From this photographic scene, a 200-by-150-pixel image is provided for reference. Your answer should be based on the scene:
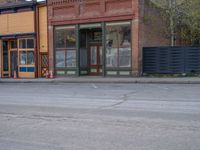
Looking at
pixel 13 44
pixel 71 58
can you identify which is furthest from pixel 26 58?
pixel 71 58

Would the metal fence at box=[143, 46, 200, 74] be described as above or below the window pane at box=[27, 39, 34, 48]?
below

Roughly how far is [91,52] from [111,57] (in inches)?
130

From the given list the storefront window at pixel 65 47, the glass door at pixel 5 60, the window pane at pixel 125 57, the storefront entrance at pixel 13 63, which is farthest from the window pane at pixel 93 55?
the glass door at pixel 5 60

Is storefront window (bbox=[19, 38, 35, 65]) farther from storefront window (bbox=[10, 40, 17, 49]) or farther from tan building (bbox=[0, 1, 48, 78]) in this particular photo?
storefront window (bbox=[10, 40, 17, 49])

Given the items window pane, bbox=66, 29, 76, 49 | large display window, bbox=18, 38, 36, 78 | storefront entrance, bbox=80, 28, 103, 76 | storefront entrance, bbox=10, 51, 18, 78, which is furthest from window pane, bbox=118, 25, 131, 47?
storefront entrance, bbox=10, 51, 18, 78

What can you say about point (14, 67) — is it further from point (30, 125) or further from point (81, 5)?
point (30, 125)

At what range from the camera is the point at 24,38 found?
103 feet

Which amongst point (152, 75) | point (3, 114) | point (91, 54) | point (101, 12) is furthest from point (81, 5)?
point (3, 114)

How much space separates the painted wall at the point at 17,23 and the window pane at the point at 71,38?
3.74 metres

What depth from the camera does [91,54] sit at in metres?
29.8

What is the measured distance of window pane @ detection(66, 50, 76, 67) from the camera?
1138 inches

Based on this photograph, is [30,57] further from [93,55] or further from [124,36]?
[124,36]

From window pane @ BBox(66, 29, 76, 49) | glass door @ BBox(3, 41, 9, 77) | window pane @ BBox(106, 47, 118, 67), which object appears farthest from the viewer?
glass door @ BBox(3, 41, 9, 77)

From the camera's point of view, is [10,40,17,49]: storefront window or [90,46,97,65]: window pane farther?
[10,40,17,49]: storefront window
